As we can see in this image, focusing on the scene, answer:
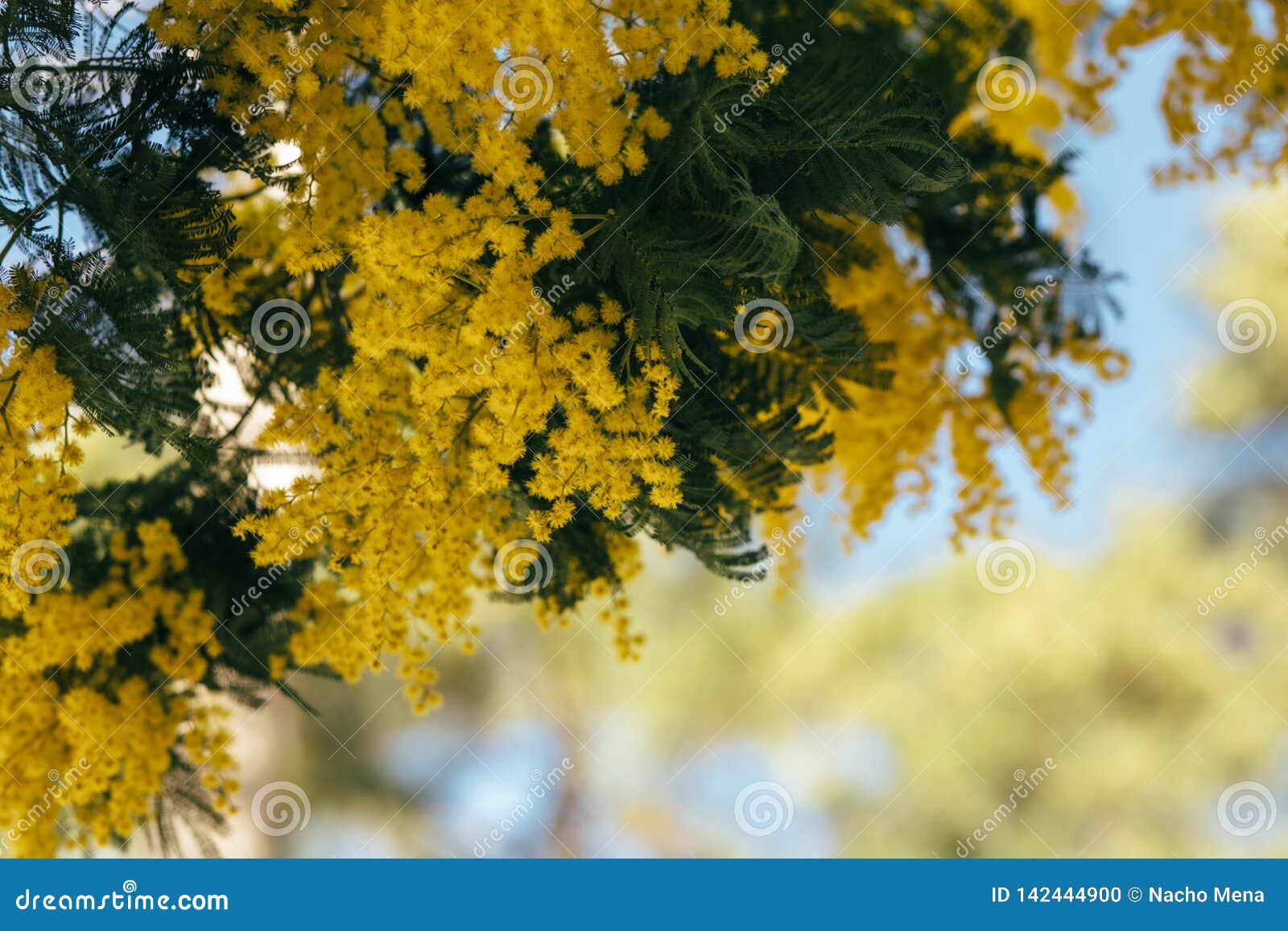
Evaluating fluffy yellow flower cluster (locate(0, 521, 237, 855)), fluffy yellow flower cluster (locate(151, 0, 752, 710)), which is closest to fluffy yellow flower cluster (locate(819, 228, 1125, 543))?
fluffy yellow flower cluster (locate(151, 0, 752, 710))

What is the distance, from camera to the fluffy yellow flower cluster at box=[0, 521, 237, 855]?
1.56 m

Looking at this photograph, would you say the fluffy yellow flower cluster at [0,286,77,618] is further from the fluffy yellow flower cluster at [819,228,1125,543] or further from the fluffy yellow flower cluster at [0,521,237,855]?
the fluffy yellow flower cluster at [819,228,1125,543]

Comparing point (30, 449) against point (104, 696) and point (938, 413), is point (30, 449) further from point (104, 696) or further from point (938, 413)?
point (938, 413)

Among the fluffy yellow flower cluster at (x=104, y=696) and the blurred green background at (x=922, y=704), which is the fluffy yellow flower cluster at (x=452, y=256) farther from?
the blurred green background at (x=922, y=704)

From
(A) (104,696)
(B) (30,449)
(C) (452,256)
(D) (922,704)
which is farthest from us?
(D) (922,704)

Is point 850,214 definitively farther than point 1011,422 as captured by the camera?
No

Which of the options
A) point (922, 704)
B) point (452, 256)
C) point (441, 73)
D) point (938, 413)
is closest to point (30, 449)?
point (452, 256)

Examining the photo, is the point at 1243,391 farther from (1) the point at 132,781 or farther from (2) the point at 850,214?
(1) the point at 132,781

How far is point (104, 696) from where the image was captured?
5.31 ft

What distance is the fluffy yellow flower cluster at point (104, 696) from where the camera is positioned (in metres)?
1.56

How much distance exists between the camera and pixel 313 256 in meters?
1.21

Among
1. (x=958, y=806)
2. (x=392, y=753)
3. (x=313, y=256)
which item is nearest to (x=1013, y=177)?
(x=313, y=256)

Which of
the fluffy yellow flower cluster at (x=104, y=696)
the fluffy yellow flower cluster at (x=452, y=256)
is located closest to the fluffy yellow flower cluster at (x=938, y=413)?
the fluffy yellow flower cluster at (x=452, y=256)

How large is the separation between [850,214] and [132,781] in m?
1.53
